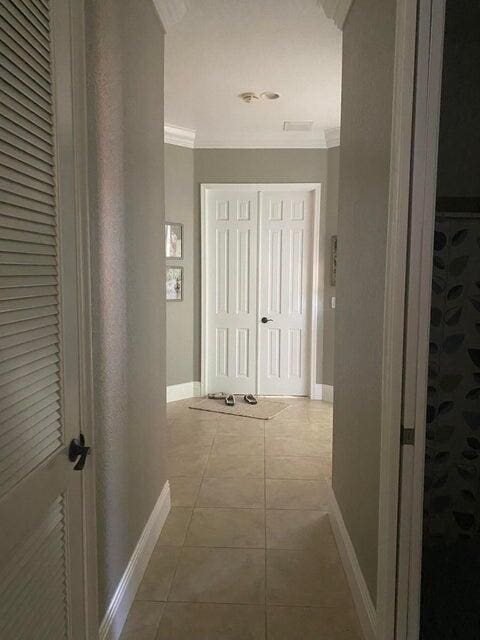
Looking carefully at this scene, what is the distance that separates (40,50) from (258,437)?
132 inches

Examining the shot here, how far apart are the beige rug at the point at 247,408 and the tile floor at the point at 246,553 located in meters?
0.74

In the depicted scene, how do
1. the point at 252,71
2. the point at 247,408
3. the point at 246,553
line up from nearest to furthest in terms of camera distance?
the point at 246,553 → the point at 252,71 → the point at 247,408

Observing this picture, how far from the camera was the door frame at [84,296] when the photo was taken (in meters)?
1.26

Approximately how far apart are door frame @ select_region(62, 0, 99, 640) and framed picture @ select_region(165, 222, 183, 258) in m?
3.51

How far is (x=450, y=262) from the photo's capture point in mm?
1997

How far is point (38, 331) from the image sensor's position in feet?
3.50

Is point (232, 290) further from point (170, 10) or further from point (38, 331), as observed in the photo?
point (38, 331)

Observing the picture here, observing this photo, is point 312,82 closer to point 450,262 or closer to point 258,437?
point 450,262

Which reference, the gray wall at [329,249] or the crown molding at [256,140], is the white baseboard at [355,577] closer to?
the gray wall at [329,249]

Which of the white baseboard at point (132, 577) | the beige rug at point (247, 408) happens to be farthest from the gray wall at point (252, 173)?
the white baseboard at point (132, 577)

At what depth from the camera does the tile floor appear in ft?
5.82

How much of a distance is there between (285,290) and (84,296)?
3955mm

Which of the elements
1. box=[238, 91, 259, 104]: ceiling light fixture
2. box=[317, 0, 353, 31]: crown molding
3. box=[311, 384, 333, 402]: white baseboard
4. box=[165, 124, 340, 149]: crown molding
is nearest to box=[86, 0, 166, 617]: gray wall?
box=[317, 0, 353, 31]: crown molding

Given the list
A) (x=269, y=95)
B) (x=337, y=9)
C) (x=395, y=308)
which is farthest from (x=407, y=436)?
(x=269, y=95)
